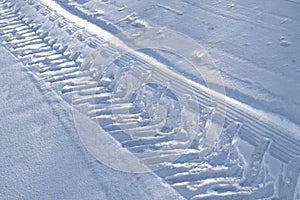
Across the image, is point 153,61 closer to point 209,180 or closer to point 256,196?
point 209,180

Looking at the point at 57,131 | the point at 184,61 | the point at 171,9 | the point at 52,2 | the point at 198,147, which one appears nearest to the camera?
the point at 198,147

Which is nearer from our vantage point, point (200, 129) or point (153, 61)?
point (200, 129)

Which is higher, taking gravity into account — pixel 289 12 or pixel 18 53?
pixel 289 12

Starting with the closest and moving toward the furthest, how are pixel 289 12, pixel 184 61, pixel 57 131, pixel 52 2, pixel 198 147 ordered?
1. pixel 198 147
2. pixel 57 131
3. pixel 184 61
4. pixel 289 12
5. pixel 52 2

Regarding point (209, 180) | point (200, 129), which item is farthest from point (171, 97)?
point (209, 180)

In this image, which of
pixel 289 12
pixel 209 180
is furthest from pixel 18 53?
pixel 289 12

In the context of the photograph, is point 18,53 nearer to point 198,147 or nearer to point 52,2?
point 52,2
